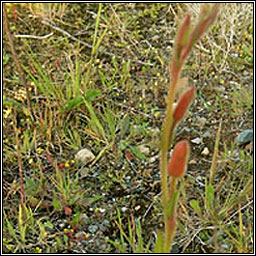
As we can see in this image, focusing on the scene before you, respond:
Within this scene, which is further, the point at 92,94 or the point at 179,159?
the point at 92,94

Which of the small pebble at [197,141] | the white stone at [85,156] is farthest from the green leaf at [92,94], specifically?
the small pebble at [197,141]

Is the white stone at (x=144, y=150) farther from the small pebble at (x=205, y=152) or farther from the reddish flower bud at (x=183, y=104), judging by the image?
the reddish flower bud at (x=183, y=104)

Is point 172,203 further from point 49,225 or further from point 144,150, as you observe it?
point 144,150

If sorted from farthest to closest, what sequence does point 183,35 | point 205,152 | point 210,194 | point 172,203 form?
point 205,152, point 210,194, point 172,203, point 183,35

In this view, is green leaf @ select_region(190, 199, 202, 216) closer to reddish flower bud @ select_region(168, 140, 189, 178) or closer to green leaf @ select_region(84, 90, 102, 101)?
green leaf @ select_region(84, 90, 102, 101)

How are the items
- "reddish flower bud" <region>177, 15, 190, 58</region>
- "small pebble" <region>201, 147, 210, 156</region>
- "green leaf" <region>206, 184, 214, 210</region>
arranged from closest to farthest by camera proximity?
1. "reddish flower bud" <region>177, 15, 190, 58</region>
2. "green leaf" <region>206, 184, 214, 210</region>
3. "small pebble" <region>201, 147, 210, 156</region>

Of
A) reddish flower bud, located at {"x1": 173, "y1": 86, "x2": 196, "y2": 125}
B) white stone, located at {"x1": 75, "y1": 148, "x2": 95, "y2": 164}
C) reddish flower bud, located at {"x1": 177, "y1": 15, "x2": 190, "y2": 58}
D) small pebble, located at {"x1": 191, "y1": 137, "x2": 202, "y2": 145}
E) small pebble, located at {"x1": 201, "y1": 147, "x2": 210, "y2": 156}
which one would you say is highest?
reddish flower bud, located at {"x1": 177, "y1": 15, "x2": 190, "y2": 58}

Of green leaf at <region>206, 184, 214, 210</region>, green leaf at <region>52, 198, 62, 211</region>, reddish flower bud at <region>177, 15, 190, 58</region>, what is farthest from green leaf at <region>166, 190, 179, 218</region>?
green leaf at <region>52, 198, 62, 211</region>

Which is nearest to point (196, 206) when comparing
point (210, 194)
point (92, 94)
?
point (210, 194)

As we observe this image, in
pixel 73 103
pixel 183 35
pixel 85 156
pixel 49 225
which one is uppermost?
pixel 183 35
